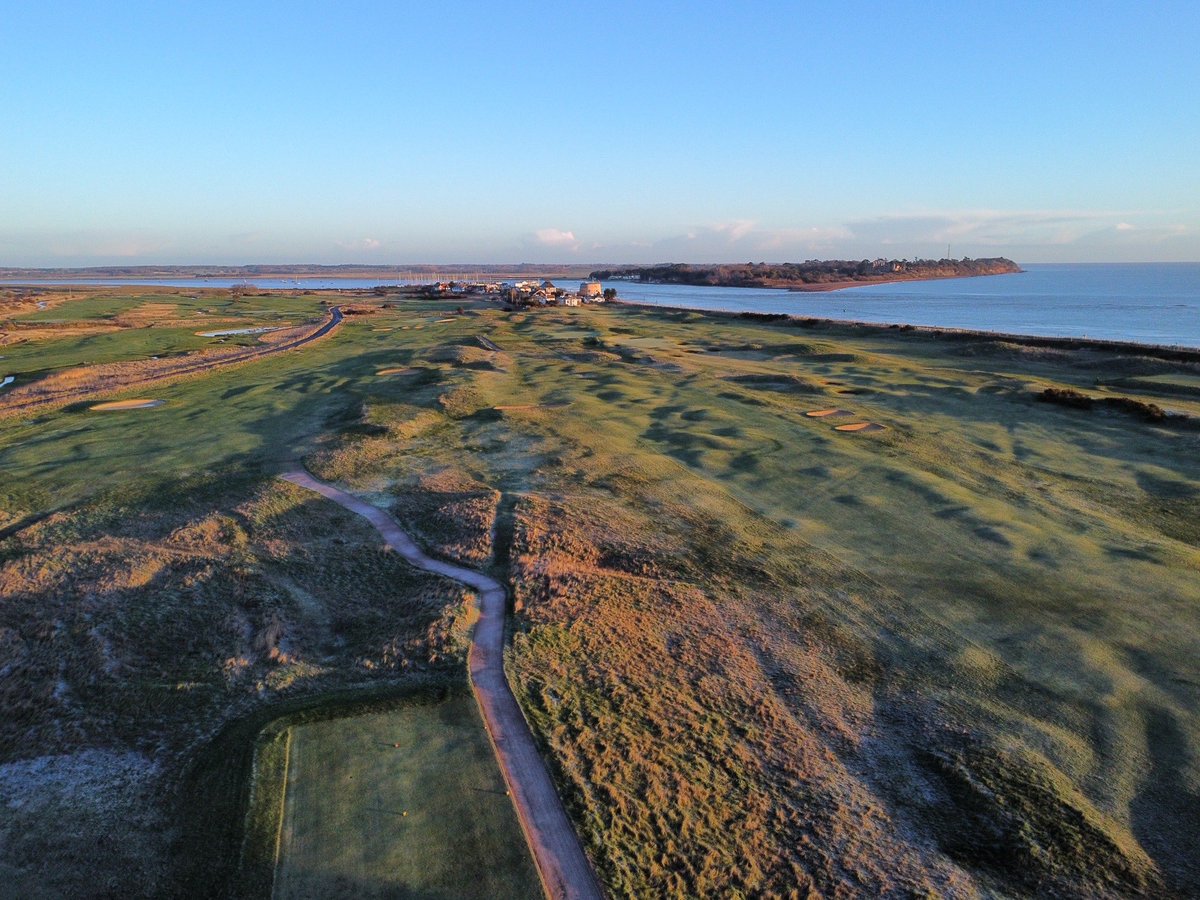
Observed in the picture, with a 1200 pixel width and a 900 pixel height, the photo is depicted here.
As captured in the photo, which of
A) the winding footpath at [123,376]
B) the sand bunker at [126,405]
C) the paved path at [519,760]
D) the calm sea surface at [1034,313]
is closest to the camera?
the paved path at [519,760]

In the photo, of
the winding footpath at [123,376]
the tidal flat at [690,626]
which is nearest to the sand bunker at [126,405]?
the winding footpath at [123,376]

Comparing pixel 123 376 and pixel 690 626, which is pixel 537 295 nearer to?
pixel 123 376

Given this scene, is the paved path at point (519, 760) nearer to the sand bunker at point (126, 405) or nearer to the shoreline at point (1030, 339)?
the sand bunker at point (126, 405)

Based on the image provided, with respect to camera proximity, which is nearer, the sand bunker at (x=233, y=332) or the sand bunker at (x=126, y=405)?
the sand bunker at (x=126, y=405)

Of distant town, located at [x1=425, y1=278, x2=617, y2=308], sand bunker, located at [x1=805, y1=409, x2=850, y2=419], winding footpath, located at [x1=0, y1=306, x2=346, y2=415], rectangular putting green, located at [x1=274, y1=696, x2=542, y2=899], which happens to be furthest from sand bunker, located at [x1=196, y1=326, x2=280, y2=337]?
rectangular putting green, located at [x1=274, y1=696, x2=542, y2=899]

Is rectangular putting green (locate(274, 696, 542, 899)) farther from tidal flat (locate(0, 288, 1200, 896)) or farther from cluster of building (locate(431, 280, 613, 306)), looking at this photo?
cluster of building (locate(431, 280, 613, 306))

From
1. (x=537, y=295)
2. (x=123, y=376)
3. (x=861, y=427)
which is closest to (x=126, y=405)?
(x=123, y=376)
